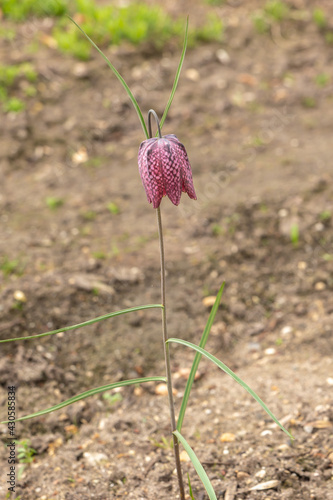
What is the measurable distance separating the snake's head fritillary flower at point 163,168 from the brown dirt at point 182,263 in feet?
3.22

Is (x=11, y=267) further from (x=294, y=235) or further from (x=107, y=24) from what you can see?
(x=107, y=24)

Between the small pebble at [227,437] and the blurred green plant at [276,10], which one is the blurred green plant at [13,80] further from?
the small pebble at [227,437]

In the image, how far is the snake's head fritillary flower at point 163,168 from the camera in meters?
1.25

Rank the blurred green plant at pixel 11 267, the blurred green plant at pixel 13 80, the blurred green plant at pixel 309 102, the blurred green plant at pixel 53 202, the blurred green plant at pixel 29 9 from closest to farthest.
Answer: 1. the blurred green plant at pixel 11 267
2. the blurred green plant at pixel 53 202
3. the blurred green plant at pixel 13 80
4. the blurred green plant at pixel 309 102
5. the blurred green plant at pixel 29 9

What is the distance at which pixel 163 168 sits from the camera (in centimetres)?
125

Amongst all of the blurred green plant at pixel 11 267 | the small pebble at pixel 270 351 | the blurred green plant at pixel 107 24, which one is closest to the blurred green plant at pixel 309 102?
the blurred green plant at pixel 107 24

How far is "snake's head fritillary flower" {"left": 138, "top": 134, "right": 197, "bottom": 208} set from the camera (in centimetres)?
125

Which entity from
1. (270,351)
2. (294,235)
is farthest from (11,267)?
(294,235)

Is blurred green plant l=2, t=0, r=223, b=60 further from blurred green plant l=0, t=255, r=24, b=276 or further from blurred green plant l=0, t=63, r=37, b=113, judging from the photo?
blurred green plant l=0, t=255, r=24, b=276

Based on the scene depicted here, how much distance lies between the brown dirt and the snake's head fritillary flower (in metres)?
0.98

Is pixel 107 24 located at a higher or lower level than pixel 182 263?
higher

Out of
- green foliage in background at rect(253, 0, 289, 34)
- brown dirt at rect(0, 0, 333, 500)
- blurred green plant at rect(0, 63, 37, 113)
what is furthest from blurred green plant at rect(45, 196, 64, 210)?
green foliage in background at rect(253, 0, 289, 34)

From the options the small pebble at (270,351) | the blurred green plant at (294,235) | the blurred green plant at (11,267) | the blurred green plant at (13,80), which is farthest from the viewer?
the blurred green plant at (13,80)

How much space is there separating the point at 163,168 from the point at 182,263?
5.22 ft
